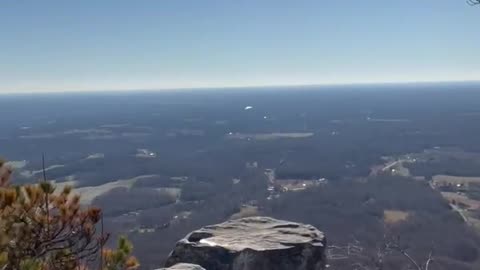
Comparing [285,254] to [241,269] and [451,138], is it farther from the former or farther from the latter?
[451,138]

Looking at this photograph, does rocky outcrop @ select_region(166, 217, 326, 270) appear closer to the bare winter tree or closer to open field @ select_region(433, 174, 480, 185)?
the bare winter tree

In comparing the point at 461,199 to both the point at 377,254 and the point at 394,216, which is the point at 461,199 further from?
the point at 377,254

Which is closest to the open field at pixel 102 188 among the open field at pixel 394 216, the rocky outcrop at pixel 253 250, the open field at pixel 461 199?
the open field at pixel 394 216

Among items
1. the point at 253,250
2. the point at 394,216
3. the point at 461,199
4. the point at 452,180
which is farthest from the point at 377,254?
the point at 452,180

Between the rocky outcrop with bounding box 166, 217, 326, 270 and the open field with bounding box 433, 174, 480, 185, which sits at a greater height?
the rocky outcrop with bounding box 166, 217, 326, 270

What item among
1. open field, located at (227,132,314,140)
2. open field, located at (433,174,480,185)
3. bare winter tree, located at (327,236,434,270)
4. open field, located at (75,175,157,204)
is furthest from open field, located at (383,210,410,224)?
open field, located at (227,132,314,140)

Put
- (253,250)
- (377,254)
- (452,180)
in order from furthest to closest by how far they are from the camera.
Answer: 1. (452,180)
2. (377,254)
3. (253,250)

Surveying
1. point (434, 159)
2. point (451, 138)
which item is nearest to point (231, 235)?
point (434, 159)

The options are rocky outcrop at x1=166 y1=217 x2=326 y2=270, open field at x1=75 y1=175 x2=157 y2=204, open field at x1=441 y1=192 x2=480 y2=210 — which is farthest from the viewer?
open field at x1=75 y1=175 x2=157 y2=204
